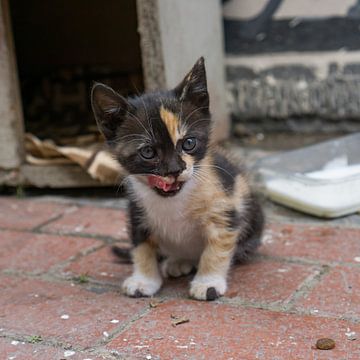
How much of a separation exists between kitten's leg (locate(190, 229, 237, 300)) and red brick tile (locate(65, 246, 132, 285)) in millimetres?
386

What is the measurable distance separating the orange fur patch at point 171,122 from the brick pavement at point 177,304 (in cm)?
62

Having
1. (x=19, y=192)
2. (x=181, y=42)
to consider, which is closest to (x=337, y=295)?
(x=181, y=42)

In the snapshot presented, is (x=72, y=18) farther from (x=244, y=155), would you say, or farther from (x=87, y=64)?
(x=244, y=155)

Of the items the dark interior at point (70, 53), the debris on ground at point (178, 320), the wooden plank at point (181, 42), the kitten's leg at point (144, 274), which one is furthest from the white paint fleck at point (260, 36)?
the debris on ground at point (178, 320)

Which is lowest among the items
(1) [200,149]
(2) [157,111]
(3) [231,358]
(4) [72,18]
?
(3) [231,358]

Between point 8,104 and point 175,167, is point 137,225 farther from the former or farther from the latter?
point 8,104

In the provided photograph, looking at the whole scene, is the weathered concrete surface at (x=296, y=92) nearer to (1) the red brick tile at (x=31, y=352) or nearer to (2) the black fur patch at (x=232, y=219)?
(2) the black fur patch at (x=232, y=219)

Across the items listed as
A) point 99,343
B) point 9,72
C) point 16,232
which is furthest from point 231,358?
point 9,72

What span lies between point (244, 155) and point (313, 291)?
6.73ft

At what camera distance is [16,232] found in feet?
11.4

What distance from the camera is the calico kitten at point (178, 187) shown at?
2334 mm

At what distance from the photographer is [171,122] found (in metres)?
2.33

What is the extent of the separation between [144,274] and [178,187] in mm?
423

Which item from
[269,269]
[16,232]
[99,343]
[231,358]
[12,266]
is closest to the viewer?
[231,358]
